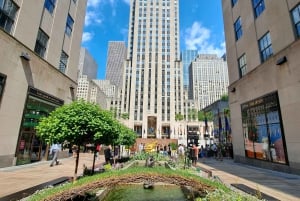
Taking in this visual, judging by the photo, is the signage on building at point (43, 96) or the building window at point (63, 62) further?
the building window at point (63, 62)

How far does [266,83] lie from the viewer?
46.9 ft

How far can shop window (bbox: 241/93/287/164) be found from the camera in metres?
12.9

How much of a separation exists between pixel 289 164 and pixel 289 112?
3400mm

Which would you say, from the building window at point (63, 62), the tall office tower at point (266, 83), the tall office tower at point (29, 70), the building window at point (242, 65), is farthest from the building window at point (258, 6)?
the building window at point (63, 62)

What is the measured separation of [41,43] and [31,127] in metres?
7.67

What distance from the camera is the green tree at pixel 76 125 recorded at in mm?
7547

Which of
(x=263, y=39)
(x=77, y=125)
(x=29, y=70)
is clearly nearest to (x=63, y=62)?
(x=29, y=70)

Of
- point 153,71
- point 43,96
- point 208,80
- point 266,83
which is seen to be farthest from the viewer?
point 208,80

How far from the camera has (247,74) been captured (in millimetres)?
17016

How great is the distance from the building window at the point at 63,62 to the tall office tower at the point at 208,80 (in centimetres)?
13579

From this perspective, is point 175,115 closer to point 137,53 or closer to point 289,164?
point 137,53

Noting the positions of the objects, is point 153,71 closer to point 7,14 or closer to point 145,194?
point 7,14

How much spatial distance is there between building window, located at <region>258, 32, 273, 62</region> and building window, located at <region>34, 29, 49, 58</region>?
1974cm

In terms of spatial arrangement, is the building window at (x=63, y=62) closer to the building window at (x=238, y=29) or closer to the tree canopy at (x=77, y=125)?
the tree canopy at (x=77, y=125)
